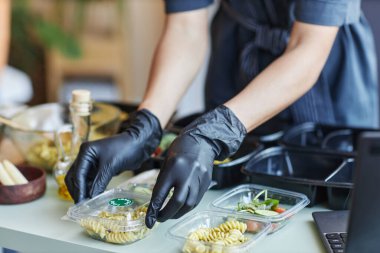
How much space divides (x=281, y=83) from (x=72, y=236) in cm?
55

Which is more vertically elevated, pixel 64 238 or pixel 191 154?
pixel 191 154

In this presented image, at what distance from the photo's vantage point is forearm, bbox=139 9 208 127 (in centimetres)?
158

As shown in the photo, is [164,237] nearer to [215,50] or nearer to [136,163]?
[136,163]

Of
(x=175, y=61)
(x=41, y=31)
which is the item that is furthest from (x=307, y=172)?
(x=41, y=31)

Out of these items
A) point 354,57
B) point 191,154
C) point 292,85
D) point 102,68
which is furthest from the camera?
point 102,68

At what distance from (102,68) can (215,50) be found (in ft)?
8.56

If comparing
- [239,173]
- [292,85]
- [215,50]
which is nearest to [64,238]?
[239,173]

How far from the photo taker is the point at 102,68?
4.40 metres

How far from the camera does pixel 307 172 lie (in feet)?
5.03

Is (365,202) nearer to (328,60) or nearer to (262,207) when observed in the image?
(262,207)

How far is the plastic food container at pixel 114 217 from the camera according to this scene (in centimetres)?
116

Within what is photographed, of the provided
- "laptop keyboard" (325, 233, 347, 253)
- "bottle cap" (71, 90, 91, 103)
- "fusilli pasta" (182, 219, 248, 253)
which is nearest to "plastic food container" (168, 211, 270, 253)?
"fusilli pasta" (182, 219, 248, 253)

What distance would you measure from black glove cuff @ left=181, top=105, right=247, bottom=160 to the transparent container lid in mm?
84

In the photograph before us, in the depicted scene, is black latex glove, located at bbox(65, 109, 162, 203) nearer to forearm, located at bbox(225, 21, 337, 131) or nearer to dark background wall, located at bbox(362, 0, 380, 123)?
forearm, located at bbox(225, 21, 337, 131)
